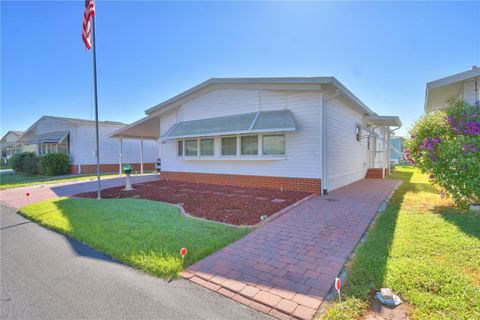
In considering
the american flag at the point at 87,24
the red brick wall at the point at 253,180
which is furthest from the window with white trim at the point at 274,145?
the american flag at the point at 87,24

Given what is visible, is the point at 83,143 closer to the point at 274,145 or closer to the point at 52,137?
the point at 52,137

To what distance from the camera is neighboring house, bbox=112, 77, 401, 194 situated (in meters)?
8.90

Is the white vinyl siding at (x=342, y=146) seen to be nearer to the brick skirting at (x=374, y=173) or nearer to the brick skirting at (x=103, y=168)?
the brick skirting at (x=374, y=173)

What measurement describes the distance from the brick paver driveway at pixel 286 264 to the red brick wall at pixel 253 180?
314 centimetres

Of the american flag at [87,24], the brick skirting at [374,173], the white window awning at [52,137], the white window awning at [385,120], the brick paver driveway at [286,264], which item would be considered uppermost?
the american flag at [87,24]

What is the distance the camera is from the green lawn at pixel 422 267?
241 centimetres

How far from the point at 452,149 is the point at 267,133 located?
5866 mm

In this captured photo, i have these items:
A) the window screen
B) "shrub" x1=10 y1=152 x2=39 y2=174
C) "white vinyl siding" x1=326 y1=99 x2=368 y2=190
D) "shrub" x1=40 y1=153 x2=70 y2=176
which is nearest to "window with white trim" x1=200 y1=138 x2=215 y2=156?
the window screen

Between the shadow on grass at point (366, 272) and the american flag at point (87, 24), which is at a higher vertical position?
the american flag at point (87, 24)

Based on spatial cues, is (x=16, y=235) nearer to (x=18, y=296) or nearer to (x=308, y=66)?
(x=18, y=296)

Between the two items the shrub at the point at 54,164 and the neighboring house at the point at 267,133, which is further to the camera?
the shrub at the point at 54,164

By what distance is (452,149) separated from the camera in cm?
593

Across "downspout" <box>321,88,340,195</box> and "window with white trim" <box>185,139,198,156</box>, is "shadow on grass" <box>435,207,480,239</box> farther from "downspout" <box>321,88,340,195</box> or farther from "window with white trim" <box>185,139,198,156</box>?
"window with white trim" <box>185,139,198,156</box>

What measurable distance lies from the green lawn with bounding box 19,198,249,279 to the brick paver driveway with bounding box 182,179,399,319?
336 mm
